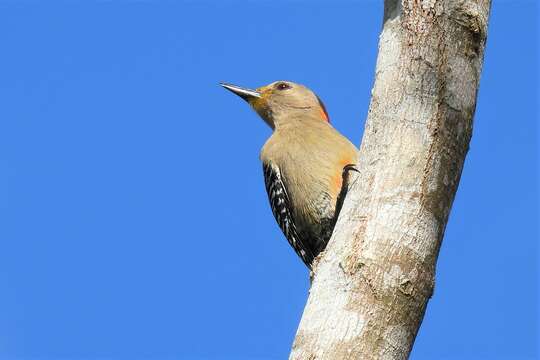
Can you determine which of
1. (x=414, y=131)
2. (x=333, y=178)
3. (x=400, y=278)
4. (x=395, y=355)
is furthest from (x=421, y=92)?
(x=333, y=178)

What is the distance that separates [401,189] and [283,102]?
17.0ft

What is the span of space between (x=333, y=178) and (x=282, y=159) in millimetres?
752

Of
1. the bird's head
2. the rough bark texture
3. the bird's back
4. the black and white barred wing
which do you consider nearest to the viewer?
→ the rough bark texture

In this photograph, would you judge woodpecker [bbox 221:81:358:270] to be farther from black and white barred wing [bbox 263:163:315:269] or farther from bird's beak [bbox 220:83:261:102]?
bird's beak [bbox 220:83:261:102]

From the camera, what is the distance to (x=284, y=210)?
7.98 m

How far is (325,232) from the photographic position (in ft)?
24.5

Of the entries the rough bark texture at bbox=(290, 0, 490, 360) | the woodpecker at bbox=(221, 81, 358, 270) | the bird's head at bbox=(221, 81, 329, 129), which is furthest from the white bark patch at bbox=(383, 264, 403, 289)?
the bird's head at bbox=(221, 81, 329, 129)

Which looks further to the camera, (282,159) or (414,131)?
(282,159)

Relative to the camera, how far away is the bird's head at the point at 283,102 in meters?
8.98

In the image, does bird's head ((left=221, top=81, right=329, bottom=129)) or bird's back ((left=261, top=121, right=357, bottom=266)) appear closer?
bird's back ((left=261, top=121, right=357, bottom=266))

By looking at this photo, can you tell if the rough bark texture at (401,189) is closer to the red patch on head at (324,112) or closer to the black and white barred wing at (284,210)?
the black and white barred wing at (284,210)

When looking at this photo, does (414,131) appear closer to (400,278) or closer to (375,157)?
(375,157)

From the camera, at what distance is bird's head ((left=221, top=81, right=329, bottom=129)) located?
898 cm

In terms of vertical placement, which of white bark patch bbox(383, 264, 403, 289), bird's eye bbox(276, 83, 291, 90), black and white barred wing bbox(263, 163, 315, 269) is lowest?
white bark patch bbox(383, 264, 403, 289)
